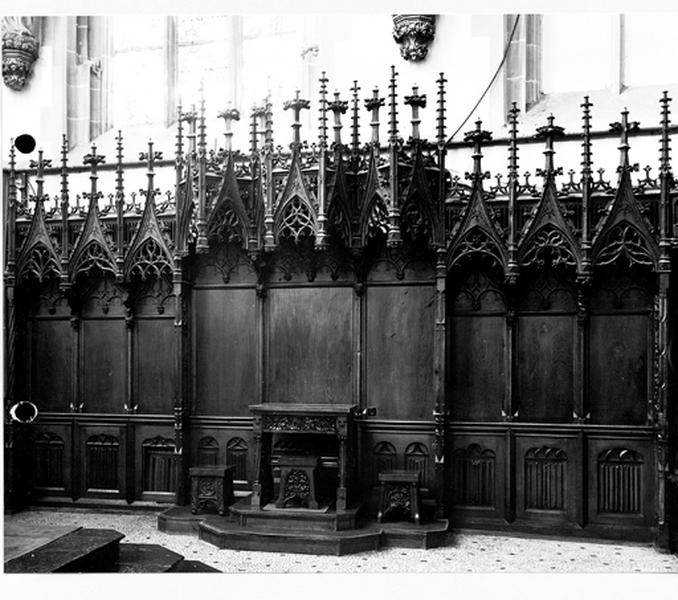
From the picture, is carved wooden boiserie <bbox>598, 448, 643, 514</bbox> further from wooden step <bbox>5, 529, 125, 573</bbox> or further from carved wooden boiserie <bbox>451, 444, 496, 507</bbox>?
wooden step <bbox>5, 529, 125, 573</bbox>

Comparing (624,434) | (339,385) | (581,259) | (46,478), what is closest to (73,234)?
(46,478)

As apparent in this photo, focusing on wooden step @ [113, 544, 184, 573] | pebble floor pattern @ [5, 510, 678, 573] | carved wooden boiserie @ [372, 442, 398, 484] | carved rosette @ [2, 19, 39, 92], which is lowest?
pebble floor pattern @ [5, 510, 678, 573]

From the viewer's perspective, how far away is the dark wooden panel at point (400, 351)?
8008 millimetres

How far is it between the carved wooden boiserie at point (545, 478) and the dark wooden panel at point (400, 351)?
3.96 ft

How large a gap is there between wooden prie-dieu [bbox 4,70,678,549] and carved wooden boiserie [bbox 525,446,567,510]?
0.07ft

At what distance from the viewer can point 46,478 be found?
8906 millimetres

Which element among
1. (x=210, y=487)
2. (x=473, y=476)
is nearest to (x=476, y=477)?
(x=473, y=476)

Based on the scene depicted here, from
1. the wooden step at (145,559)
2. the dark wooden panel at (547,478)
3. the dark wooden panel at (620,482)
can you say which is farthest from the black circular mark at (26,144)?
the dark wooden panel at (620,482)

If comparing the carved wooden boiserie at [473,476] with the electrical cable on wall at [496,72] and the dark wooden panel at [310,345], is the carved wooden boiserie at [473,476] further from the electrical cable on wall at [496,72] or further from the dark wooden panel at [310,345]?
the electrical cable on wall at [496,72]

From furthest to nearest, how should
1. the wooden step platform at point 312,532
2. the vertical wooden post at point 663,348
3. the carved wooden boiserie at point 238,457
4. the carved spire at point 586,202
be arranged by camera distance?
1. the carved wooden boiserie at point 238,457
2. the carved spire at point 586,202
3. the vertical wooden post at point 663,348
4. the wooden step platform at point 312,532

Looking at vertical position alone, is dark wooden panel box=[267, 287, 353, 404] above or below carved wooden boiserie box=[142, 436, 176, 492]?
above

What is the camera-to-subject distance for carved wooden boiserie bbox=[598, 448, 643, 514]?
7.45 metres

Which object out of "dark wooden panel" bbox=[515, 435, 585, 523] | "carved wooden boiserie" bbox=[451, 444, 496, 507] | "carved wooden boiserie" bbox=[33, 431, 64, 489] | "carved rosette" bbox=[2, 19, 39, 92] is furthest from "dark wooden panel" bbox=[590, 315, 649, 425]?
"carved rosette" bbox=[2, 19, 39, 92]

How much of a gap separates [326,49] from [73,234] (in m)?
3.88
